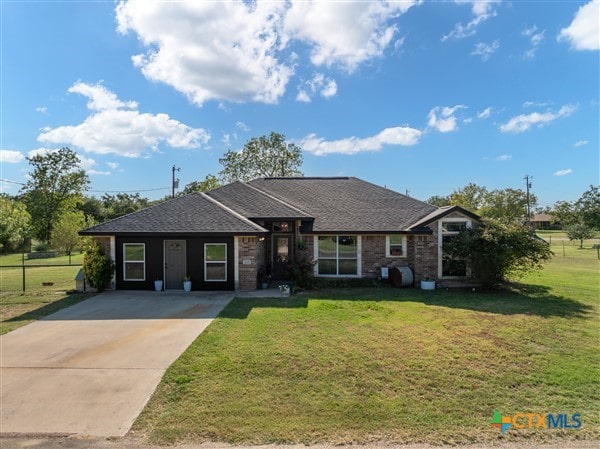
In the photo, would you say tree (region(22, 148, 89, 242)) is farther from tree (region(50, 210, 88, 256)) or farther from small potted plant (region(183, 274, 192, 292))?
small potted plant (region(183, 274, 192, 292))

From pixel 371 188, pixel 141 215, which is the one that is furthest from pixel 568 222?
pixel 141 215

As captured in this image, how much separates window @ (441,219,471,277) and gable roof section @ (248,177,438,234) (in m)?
1.37

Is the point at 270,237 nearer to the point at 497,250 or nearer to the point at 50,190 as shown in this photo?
the point at 497,250

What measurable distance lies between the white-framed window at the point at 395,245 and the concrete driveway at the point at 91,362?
24.8 feet

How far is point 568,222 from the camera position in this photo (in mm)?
42469

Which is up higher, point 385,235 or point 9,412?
point 385,235

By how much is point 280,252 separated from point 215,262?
138 inches

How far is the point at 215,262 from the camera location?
13047 mm

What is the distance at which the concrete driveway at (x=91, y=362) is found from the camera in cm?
460

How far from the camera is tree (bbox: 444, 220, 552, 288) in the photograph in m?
12.2

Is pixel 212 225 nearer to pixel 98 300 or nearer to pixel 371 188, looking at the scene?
pixel 98 300

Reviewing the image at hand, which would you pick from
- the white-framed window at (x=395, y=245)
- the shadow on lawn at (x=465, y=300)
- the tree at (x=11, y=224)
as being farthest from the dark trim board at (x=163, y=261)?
the tree at (x=11, y=224)

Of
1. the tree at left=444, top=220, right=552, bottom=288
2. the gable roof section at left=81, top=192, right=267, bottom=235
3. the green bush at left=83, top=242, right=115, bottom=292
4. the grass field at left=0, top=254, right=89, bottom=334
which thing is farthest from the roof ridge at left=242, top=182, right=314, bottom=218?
the grass field at left=0, top=254, right=89, bottom=334

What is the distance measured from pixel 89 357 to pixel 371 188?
51.4 ft
